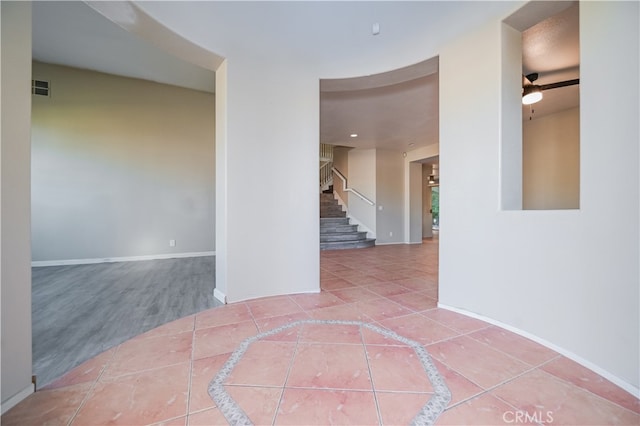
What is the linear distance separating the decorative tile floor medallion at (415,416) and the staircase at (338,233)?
4.90m

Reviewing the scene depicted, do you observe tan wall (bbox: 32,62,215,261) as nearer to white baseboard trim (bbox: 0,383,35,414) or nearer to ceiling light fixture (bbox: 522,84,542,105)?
white baseboard trim (bbox: 0,383,35,414)

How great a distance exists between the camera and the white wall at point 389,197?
773 cm

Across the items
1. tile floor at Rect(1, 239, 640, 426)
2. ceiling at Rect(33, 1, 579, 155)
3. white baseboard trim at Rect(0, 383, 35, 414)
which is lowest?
tile floor at Rect(1, 239, 640, 426)

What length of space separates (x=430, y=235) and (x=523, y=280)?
30.1 feet

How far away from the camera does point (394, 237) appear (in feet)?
26.2

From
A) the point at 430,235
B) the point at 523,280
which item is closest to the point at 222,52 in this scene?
the point at 523,280

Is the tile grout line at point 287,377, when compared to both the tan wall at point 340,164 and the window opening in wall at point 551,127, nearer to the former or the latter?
the window opening in wall at point 551,127

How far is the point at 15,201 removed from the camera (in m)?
1.31

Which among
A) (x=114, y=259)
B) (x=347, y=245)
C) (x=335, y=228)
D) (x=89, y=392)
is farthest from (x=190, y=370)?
(x=335, y=228)

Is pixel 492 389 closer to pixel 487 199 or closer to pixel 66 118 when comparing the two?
pixel 487 199

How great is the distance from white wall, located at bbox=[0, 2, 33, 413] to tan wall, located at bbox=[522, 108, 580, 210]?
708cm

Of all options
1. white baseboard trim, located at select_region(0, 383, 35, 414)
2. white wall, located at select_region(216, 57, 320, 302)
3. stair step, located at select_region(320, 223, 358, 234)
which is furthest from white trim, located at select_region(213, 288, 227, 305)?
stair step, located at select_region(320, 223, 358, 234)

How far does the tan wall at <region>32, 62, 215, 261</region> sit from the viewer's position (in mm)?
4594

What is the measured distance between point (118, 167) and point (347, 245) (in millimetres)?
5296
